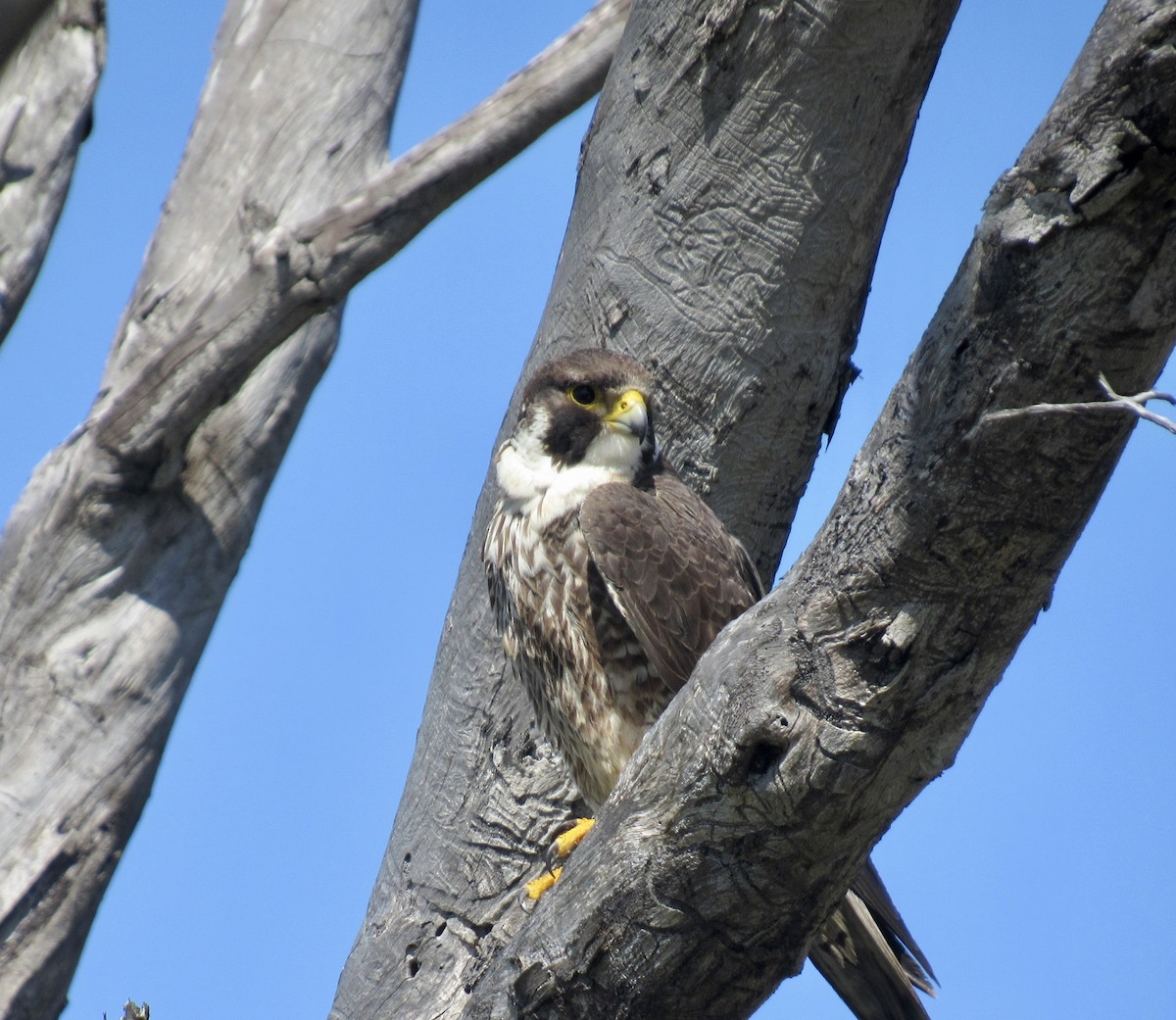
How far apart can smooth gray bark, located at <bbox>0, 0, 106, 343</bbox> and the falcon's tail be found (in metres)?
3.76

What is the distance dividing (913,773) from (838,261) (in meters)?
1.69

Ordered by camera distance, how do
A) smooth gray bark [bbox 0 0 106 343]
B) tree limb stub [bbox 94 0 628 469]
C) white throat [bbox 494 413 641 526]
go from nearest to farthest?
white throat [bbox 494 413 641 526] → tree limb stub [bbox 94 0 628 469] → smooth gray bark [bbox 0 0 106 343]

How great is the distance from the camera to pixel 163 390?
4043 millimetres

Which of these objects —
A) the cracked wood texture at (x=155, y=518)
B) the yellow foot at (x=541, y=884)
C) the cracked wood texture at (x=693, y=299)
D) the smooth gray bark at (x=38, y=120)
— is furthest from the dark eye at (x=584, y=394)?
the smooth gray bark at (x=38, y=120)

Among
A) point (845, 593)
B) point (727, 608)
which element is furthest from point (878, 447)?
point (727, 608)

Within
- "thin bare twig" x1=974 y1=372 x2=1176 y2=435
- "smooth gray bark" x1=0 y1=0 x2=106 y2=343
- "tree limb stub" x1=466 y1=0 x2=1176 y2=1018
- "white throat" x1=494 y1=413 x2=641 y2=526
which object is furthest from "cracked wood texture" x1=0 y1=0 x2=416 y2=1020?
"thin bare twig" x1=974 y1=372 x2=1176 y2=435

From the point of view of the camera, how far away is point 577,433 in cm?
350

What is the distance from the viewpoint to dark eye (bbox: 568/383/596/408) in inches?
133

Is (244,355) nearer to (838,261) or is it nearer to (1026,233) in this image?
(838,261)

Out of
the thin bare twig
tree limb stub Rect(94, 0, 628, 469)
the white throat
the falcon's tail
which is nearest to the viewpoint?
the thin bare twig

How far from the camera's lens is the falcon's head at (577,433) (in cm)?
331

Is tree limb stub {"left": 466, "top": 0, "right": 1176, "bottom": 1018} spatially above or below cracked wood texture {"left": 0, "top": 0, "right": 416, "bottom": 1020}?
below

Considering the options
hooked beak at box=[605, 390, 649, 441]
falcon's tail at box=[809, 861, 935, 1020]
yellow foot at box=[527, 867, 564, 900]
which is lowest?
falcon's tail at box=[809, 861, 935, 1020]

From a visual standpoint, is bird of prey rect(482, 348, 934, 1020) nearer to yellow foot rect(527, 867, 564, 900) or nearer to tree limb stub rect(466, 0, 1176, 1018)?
yellow foot rect(527, 867, 564, 900)
